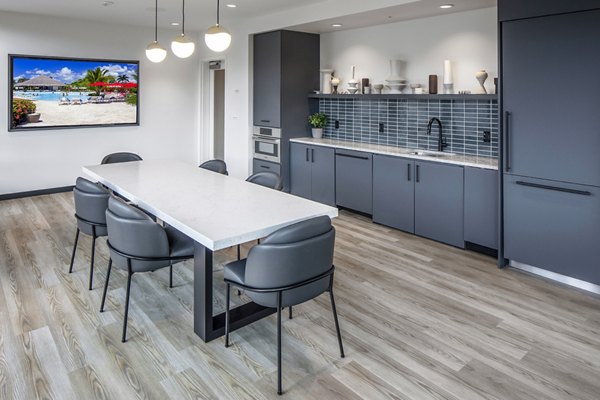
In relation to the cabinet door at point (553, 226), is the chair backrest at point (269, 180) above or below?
above

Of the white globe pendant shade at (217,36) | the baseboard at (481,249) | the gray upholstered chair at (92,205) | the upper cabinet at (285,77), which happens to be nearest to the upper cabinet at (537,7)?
the baseboard at (481,249)

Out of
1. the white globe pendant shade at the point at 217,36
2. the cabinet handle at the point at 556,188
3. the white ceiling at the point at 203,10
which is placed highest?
the white ceiling at the point at 203,10

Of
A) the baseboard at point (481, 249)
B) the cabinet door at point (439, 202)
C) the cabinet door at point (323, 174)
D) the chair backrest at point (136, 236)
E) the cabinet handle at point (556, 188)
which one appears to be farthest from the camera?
the cabinet door at point (323, 174)

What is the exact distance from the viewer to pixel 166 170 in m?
3.96

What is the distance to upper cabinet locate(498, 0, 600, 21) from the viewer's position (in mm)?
2959

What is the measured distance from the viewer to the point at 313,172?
5.71m

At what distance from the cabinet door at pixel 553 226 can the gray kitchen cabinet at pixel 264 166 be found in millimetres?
3205

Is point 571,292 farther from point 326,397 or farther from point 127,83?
point 127,83

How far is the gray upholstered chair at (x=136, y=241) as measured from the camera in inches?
95.5

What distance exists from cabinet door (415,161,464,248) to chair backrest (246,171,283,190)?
1.59 meters

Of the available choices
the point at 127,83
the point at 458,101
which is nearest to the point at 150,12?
the point at 127,83

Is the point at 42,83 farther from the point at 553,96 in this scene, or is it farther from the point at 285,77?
the point at 553,96

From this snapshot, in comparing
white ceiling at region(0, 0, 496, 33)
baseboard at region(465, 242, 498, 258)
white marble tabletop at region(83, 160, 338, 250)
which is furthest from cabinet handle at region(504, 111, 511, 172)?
white marble tabletop at region(83, 160, 338, 250)

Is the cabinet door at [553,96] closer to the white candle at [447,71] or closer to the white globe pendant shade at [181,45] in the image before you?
the white candle at [447,71]
